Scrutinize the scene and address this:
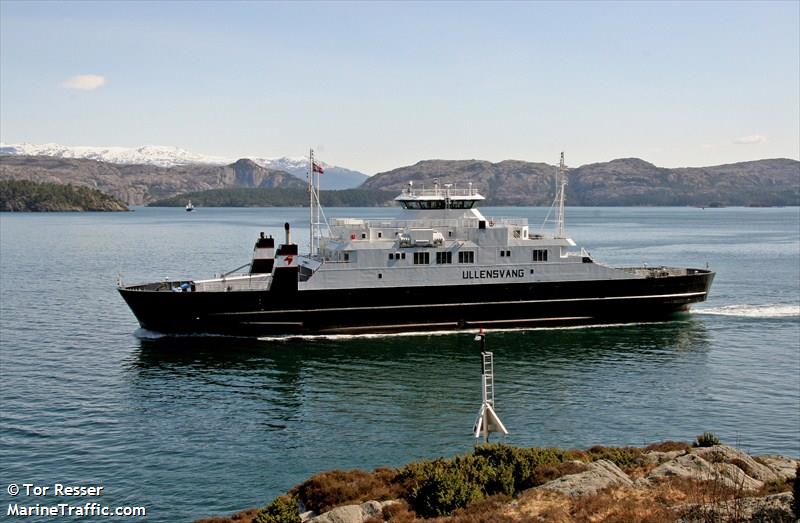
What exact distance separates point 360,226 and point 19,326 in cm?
2268

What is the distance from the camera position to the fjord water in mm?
24625

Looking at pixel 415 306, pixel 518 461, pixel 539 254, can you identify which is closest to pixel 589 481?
pixel 518 461

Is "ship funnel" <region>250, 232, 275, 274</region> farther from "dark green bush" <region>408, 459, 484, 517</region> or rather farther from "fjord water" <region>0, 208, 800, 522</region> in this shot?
"dark green bush" <region>408, 459, 484, 517</region>

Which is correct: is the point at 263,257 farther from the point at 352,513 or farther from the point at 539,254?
the point at 352,513

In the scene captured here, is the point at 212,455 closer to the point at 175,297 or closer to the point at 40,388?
the point at 40,388

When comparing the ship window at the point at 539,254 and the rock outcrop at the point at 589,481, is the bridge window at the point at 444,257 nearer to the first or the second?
the ship window at the point at 539,254

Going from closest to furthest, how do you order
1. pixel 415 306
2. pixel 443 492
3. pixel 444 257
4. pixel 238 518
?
1. pixel 443 492
2. pixel 238 518
3. pixel 415 306
4. pixel 444 257

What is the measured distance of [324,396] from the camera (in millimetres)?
33125

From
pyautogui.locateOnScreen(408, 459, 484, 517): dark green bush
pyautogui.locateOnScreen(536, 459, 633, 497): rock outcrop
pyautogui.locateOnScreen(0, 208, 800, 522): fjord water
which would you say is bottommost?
pyautogui.locateOnScreen(0, 208, 800, 522): fjord water

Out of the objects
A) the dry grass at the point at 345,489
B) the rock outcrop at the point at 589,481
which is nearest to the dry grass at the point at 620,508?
the rock outcrop at the point at 589,481

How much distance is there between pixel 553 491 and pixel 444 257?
29.1 m

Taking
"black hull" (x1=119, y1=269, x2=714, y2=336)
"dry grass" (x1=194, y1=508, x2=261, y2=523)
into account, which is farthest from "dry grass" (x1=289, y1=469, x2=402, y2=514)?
"black hull" (x1=119, y1=269, x2=714, y2=336)

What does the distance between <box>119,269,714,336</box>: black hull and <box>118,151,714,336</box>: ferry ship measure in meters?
0.06

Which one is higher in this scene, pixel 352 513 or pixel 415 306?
pixel 415 306
